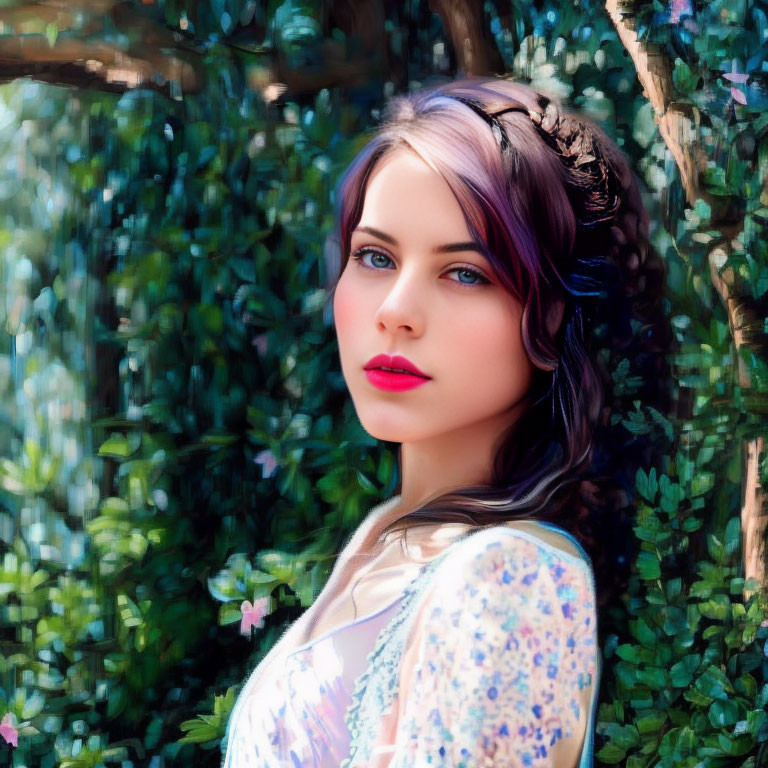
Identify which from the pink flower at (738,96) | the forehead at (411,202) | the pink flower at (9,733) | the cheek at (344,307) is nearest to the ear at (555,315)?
the forehead at (411,202)

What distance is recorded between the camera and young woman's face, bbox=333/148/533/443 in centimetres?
160

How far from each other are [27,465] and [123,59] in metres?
0.78

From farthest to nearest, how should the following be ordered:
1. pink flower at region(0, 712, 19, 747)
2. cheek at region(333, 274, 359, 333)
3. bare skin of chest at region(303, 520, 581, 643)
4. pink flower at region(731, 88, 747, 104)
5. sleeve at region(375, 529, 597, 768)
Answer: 1. pink flower at region(0, 712, 19, 747)
2. pink flower at region(731, 88, 747, 104)
3. cheek at region(333, 274, 359, 333)
4. bare skin of chest at region(303, 520, 581, 643)
5. sleeve at region(375, 529, 597, 768)

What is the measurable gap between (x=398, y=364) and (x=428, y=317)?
0.08 meters

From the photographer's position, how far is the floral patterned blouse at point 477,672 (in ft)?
4.59

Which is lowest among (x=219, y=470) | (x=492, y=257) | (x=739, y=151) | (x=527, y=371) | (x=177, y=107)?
(x=219, y=470)

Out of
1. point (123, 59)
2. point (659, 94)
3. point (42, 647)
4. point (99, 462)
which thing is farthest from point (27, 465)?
point (659, 94)

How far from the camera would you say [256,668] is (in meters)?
1.98

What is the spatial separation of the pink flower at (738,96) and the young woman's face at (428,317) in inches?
23.4

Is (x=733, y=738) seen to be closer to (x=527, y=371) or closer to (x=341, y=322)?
(x=527, y=371)

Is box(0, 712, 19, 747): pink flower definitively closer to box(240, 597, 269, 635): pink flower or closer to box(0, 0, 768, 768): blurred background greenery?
box(0, 0, 768, 768): blurred background greenery

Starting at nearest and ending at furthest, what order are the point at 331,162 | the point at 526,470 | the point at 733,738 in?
the point at 526,470 → the point at 733,738 → the point at 331,162

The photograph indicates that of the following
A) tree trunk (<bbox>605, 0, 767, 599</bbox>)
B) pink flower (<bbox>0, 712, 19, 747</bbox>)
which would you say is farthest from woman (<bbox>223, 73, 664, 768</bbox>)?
pink flower (<bbox>0, 712, 19, 747</bbox>)

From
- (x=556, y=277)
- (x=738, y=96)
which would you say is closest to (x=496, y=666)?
(x=556, y=277)
